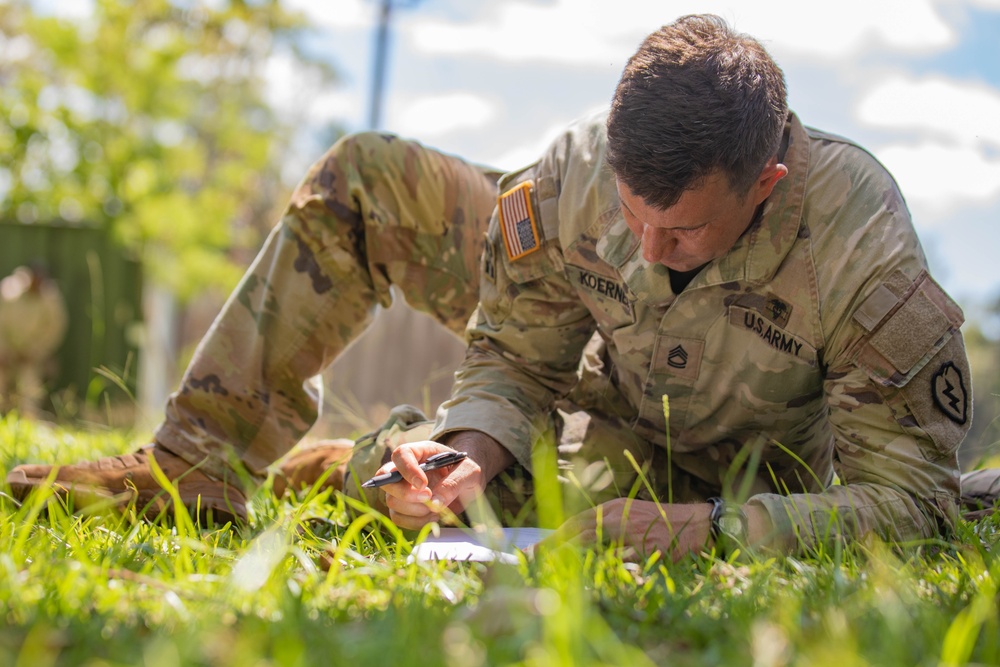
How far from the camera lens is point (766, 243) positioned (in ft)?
6.59

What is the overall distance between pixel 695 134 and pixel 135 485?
1532 mm

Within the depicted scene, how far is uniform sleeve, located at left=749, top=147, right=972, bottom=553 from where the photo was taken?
1805mm

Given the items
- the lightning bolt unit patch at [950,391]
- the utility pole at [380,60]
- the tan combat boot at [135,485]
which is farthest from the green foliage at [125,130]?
the lightning bolt unit patch at [950,391]

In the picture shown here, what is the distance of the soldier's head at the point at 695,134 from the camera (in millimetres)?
1848

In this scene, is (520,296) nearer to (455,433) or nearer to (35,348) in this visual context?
(455,433)

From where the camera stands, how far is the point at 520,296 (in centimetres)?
244

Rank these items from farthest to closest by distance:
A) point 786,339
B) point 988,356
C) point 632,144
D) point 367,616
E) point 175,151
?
point 988,356 → point 175,151 → point 786,339 → point 632,144 → point 367,616

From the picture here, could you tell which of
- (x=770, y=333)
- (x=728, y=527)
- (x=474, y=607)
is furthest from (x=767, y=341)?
(x=474, y=607)

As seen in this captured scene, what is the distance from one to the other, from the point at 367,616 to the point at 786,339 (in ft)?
4.01

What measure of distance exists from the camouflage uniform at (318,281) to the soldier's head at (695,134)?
2.88 feet

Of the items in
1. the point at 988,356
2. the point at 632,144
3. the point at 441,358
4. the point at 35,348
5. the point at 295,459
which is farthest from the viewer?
the point at 988,356

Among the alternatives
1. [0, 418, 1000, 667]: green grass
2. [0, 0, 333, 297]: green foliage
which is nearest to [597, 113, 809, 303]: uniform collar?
[0, 418, 1000, 667]: green grass

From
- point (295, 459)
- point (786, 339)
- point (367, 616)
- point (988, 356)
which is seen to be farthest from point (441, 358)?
point (988, 356)

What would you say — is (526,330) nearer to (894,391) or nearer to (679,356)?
(679,356)
